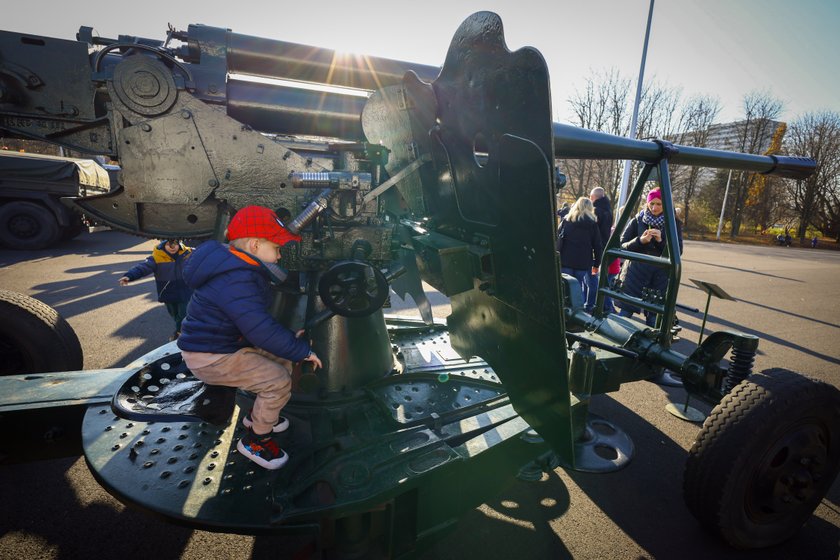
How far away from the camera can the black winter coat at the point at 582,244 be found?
18.4 ft

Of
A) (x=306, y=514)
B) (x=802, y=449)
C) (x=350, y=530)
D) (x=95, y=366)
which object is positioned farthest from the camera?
(x=95, y=366)

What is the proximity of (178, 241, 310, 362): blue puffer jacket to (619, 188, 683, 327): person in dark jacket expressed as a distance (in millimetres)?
3784

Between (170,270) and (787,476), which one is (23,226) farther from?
(787,476)

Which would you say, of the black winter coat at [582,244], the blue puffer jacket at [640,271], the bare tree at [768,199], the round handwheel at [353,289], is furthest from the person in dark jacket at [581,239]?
the bare tree at [768,199]

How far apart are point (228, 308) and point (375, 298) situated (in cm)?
66

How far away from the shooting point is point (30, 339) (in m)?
2.56

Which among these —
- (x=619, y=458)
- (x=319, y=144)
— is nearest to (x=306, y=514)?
(x=319, y=144)

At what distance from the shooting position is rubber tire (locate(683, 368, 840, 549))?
1850 millimetres

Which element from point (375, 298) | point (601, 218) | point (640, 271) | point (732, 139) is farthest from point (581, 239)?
point (732, 139)

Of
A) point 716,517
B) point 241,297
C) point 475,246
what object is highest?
point 475,246

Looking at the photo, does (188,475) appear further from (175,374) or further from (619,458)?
(619,458)

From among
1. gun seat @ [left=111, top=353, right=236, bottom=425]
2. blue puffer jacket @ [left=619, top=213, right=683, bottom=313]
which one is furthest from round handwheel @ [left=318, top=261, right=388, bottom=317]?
blue puffer jacket @ [left=619, top=213, right=683, bottom=313]

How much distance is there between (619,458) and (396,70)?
297 centimetres

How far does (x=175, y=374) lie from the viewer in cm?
241
